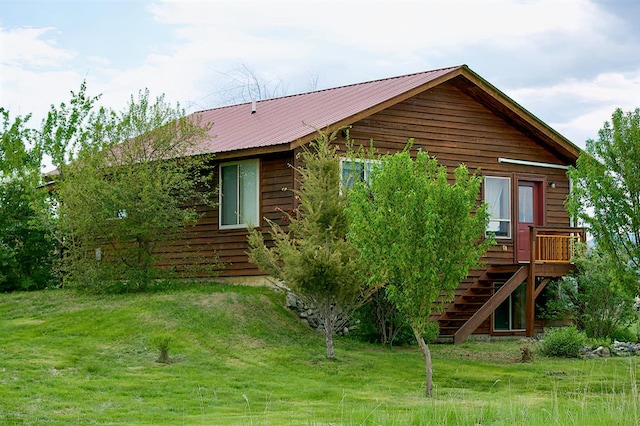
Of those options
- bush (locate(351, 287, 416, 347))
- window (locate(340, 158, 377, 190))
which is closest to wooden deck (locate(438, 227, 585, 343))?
bush (locate(351, 287, 416, 347))

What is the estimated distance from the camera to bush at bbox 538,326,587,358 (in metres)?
17.9

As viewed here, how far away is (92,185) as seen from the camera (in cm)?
1941

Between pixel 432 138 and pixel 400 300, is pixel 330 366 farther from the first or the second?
pixel 432 138

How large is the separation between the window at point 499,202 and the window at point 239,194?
214 inches

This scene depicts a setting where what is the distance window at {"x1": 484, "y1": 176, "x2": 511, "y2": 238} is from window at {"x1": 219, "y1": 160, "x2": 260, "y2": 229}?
5.44 metres

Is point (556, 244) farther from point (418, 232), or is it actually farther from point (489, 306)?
point (418, 232)

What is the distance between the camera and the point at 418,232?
44.0 ft

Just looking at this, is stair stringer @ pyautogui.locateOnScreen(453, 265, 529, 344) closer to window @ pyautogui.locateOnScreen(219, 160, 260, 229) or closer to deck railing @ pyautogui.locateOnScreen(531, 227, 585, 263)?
deck railing @ pyautogui.locateOnScreen(531, 227, 585, 263)

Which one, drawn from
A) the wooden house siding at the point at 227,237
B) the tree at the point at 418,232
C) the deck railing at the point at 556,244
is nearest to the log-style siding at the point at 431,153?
the wooden house siding at the point at 227,237

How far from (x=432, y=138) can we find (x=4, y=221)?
10.1 m

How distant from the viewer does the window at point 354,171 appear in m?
16.3

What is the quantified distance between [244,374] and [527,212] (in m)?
11.2

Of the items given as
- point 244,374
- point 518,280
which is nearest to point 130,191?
point 244,374

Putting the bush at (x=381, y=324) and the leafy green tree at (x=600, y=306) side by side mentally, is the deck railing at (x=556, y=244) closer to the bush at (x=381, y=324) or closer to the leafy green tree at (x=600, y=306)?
the leafy green tree at (x=600, y=306)
